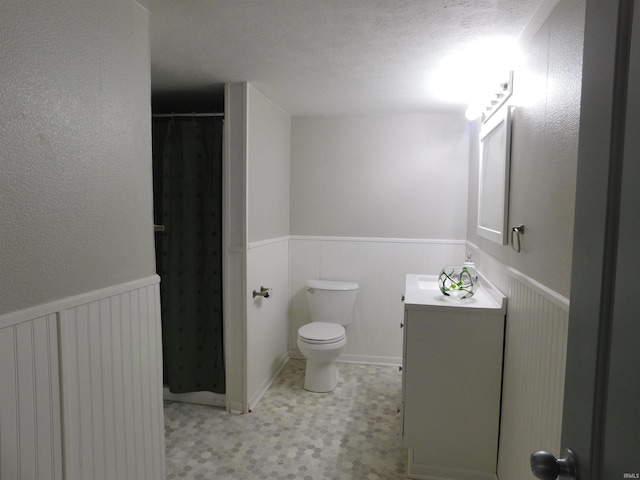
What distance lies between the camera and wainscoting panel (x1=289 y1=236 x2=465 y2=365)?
136 inches

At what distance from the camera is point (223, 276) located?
2.67 m

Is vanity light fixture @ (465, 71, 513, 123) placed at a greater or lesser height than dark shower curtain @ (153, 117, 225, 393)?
greater

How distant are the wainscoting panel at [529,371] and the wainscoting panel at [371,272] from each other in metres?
1.37

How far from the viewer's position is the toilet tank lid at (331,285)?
133 inches

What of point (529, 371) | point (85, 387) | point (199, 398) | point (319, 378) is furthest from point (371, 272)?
point (85, 387)

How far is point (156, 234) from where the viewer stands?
282 cm

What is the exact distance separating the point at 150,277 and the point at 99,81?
77 cm

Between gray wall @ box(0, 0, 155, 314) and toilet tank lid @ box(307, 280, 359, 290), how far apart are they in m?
1.89

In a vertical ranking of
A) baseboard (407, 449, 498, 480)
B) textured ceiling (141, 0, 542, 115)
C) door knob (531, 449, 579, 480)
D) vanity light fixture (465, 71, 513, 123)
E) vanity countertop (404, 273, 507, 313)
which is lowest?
baseboard (407, 449, 498, 480)

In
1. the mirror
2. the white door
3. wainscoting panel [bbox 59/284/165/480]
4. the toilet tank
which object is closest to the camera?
the white door

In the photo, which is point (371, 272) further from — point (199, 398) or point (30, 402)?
point (30, 402)

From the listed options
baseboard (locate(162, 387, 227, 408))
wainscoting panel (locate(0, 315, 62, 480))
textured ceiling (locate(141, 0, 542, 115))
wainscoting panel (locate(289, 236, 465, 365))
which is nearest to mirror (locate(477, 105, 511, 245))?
textured ceiling (locate(141, 0, 542, 115))

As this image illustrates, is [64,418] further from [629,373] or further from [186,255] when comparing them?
[186,255]

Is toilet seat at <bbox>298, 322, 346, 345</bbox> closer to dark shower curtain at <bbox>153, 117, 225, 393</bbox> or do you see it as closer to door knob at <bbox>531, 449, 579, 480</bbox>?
dark shower curtain at <bbox>153, 117, 225, 393</bbox>
